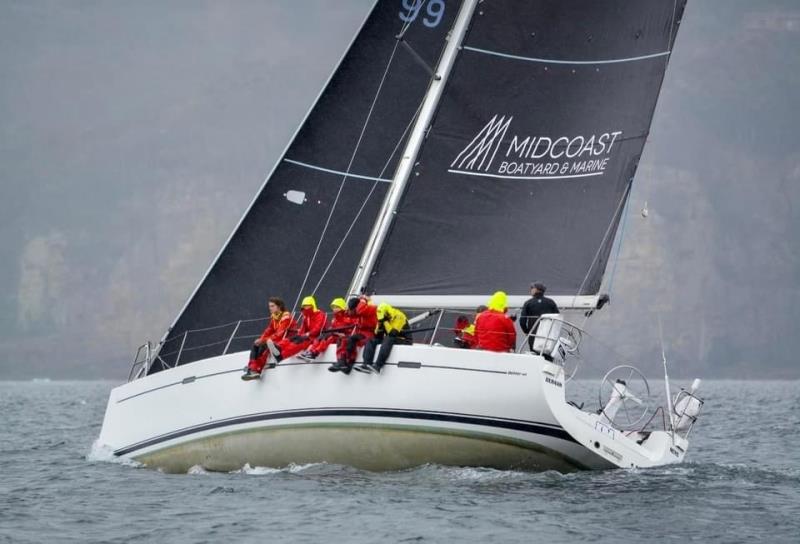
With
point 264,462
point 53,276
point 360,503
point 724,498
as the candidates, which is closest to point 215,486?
point 264,462

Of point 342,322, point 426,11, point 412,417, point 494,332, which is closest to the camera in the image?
point 412,417

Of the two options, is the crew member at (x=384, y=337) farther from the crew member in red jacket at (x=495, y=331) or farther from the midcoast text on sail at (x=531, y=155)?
the midcoast text on sail at (x=531, y=155)

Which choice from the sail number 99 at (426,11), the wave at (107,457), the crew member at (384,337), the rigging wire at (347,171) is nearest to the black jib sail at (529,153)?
the crew member at (384,337)

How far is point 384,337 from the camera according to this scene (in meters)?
15.2

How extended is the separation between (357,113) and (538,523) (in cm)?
751

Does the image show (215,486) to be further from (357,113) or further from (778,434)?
(778,434)

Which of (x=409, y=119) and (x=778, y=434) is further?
(x=778, y=434)

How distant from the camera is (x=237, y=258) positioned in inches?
714

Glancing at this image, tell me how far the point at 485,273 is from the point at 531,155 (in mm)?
1483

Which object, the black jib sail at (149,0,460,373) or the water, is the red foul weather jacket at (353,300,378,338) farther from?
the black jib sail at (149,0,460,373)

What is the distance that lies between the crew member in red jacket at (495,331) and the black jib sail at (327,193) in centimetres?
356

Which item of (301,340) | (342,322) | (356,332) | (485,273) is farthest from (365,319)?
(485,273)

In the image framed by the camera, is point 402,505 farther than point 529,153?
No

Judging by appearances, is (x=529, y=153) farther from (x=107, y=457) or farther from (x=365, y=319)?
(x=107, y=457)
